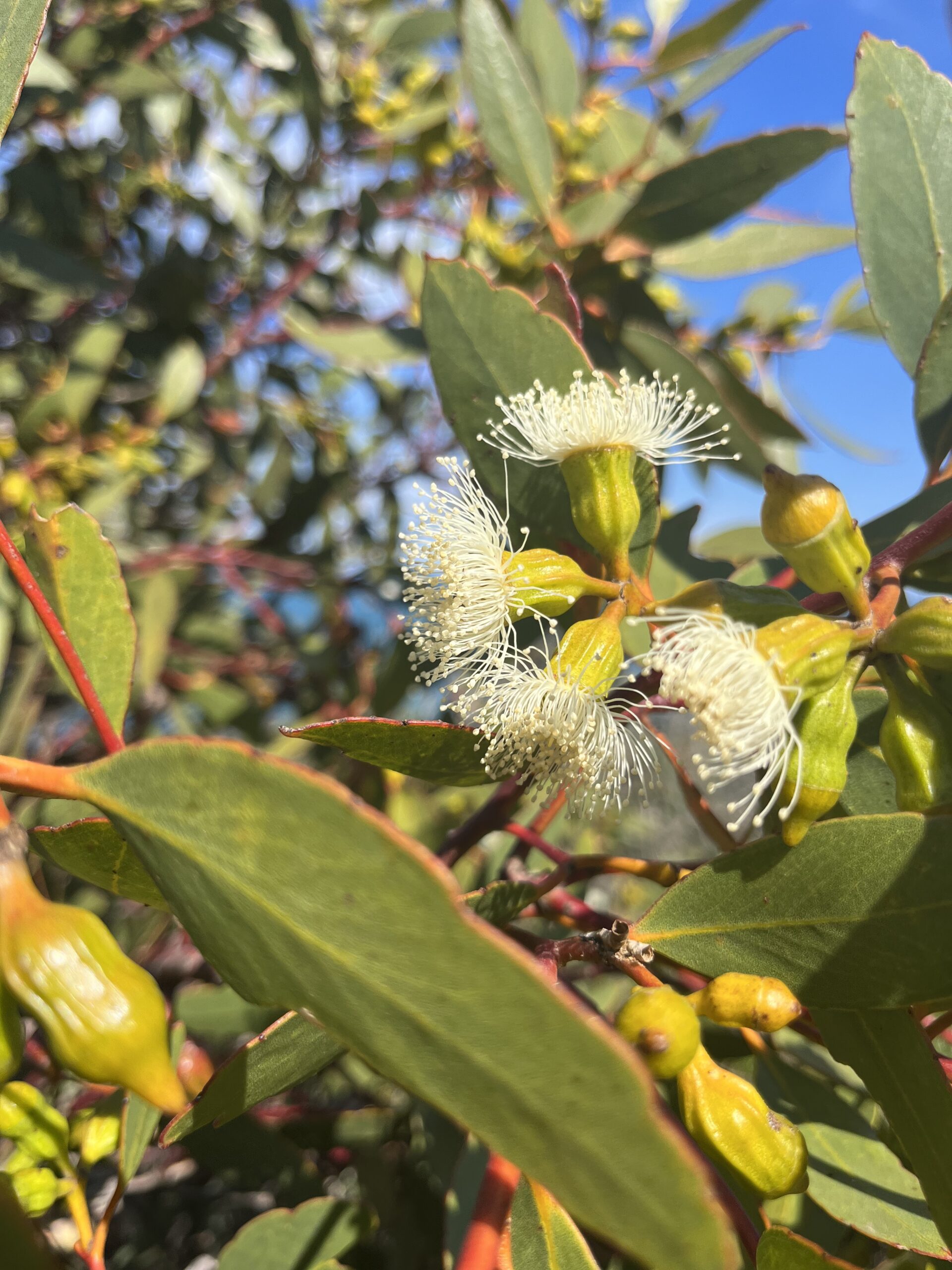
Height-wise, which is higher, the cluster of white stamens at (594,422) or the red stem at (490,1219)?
the cluster of white stamens at (594,422)

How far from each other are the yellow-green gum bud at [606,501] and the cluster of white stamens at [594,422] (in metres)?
0.01

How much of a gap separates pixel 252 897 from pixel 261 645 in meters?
2.13

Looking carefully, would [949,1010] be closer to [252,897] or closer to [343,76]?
[252,897]

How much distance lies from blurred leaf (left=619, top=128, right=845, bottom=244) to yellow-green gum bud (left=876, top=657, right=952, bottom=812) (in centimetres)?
85

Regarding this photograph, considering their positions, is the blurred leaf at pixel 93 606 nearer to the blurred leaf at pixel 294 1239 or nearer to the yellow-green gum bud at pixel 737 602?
the yellow-green gum bud at pixel 737 602

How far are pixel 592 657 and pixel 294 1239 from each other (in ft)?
2.28

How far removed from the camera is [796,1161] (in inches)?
22.4

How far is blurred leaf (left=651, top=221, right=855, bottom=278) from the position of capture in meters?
1.58

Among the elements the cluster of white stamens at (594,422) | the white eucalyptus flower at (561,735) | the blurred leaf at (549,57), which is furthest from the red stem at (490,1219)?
the blurred leaf at (549,57)

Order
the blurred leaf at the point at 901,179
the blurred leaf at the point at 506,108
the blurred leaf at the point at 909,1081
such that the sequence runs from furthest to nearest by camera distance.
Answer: the blurred leaf at the point at 506,108 < the blurred leaf at the point at 901,179 < the blurred leaf at the point at 909,1081

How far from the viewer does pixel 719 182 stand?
1223mm

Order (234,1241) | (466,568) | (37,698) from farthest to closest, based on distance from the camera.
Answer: (37,698), (234,1241), (466,568)

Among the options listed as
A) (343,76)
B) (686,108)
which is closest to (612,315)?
(686,108)

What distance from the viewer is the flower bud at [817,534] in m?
0.62
